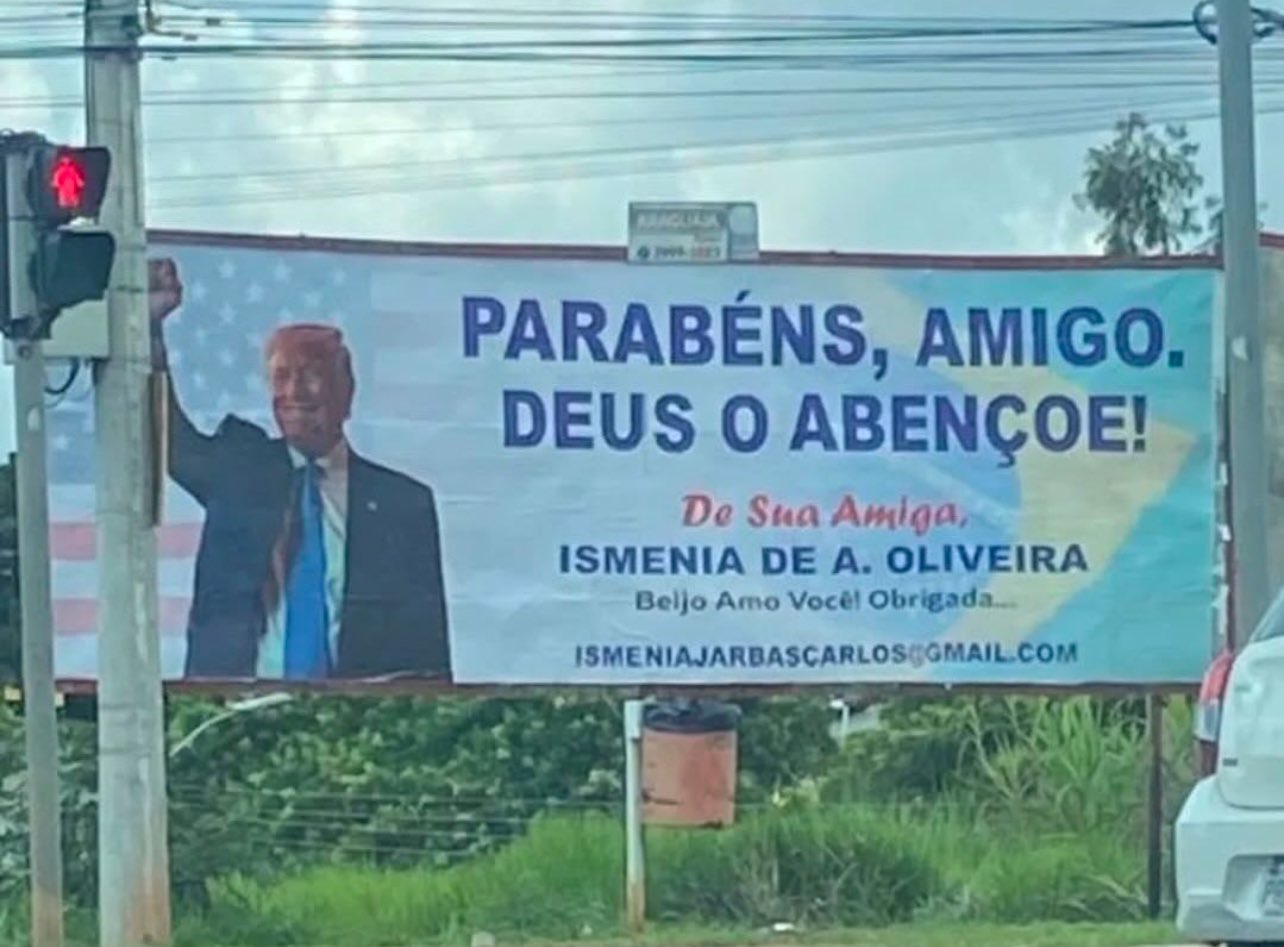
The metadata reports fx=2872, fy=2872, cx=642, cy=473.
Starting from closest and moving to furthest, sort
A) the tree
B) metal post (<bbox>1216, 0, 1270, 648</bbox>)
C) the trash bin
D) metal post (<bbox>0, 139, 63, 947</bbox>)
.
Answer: metal post (<bbox>0, 139, 63, 947</bbox>), the trash bin, metal post (<bbox>1216, 0, 1270, 648</bbox>), the tree

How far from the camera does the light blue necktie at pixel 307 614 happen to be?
1557 centimetres

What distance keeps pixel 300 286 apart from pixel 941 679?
4164 mm

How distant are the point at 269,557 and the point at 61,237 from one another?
5543 millimetres

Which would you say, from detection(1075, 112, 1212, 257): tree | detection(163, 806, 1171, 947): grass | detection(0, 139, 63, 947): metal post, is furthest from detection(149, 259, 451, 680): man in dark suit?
detection(1075, 112, 1212, 257): tree

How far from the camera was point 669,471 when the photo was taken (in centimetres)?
1582

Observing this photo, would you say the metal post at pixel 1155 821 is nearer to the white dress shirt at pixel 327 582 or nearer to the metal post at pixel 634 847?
the metal post at pixel 634 847

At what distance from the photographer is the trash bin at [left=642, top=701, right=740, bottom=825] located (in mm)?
15594

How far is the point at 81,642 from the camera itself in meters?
15.0

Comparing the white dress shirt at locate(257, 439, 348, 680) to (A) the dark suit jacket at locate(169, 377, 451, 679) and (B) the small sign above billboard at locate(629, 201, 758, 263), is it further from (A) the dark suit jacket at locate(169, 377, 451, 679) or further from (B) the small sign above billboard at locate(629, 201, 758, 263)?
(B) the small sign above billboard at locate(629, 201, 758, 263)

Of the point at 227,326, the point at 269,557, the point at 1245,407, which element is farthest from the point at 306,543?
the point at 1245,407

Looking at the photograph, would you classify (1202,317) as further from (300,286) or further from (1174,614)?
(300,286)

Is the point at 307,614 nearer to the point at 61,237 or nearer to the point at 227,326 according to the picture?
the point at 227,326

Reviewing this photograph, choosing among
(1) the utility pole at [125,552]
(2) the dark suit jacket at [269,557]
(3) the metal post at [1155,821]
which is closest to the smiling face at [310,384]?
(2) the dark suit jacket at [269,557]

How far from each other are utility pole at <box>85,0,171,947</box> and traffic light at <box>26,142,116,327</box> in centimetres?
356
